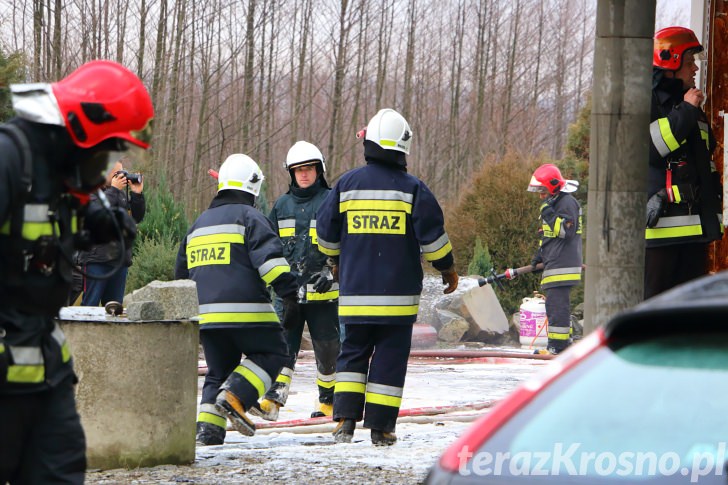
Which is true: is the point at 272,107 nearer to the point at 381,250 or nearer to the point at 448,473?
the point at 381,250

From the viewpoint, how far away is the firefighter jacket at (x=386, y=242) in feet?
23.8

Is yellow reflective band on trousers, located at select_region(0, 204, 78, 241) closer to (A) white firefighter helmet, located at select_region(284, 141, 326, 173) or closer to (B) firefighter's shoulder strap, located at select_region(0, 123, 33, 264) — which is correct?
(B) firefighter's shoulder strap, located at select_region(0, 123, 33, 264)

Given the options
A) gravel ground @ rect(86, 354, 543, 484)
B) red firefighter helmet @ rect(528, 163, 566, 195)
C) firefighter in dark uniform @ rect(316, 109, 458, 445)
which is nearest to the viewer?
gravel ground @ rect(86, 354, 543, 484)

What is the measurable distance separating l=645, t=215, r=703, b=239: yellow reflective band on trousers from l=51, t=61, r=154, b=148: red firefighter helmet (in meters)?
3.83

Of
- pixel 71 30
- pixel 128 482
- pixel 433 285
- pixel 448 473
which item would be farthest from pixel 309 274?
pixel 71 30

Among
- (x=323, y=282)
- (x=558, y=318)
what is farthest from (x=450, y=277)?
(x=558, y=318)

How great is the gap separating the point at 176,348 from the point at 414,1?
67.5 feet

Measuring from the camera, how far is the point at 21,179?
3.51m

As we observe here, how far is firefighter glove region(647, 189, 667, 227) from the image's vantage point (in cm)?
683

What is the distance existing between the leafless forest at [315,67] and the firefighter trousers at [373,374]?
9.28 meters

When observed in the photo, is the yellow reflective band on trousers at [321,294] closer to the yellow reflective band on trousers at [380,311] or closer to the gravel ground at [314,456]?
the gravel ground at [314,456]

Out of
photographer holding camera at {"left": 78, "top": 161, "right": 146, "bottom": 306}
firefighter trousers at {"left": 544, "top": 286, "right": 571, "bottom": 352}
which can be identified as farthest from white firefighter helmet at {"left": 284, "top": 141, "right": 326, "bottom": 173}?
firefighter trousers at {"left": 544, "top": 286, "right": 571, "bottom": 352}

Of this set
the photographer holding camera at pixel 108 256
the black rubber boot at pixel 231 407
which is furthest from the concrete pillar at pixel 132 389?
the photographer holding camera at pixel 108 256

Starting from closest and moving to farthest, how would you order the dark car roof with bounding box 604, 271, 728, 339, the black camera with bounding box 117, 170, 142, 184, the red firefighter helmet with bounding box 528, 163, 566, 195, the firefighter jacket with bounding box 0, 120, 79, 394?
1. the dark car roof with bounding box 604, 271, 728, 339
2. the firefighter jacket with bounding box 0, 120, 79, 394
3. the black camera with bounding box 117, 170, 142, 184
4. the red firefighter helmet with bounding box 528, 163, 566, 195
